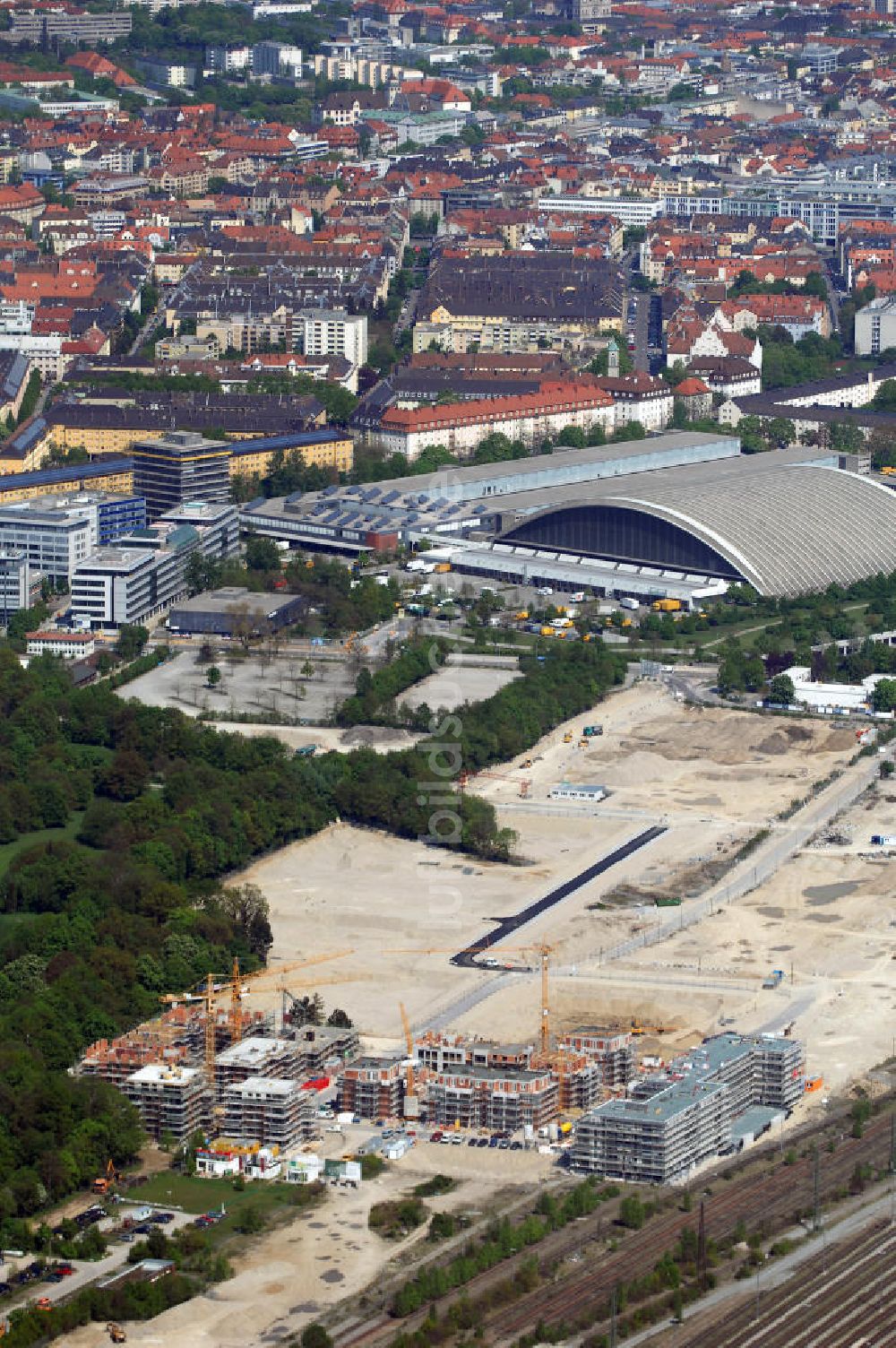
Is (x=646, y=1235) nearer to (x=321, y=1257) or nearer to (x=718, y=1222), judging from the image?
(x=718, y=1222)

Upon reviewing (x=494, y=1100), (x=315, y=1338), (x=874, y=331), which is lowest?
(x=315, y=1338)

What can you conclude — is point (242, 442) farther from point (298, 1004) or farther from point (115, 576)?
point (298, 1004)

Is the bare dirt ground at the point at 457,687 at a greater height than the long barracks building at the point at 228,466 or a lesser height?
lesser

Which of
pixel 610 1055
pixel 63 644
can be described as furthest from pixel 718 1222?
pixel 63 644

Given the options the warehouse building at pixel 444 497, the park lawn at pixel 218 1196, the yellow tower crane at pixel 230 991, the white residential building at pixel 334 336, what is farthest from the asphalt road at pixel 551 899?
the white residential building at pixel 334 336

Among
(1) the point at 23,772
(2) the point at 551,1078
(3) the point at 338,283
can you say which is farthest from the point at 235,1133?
(3) the point at 338,283

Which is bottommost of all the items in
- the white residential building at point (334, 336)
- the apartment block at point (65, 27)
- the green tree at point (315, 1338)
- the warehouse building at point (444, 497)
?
the green tree at point (315, 1338)

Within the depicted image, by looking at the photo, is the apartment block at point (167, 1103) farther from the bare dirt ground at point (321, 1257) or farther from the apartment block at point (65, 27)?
the apartment block at point (65, 27)
